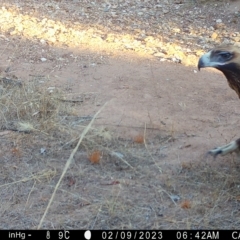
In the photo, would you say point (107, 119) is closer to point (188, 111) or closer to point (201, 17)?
point (188, 111)

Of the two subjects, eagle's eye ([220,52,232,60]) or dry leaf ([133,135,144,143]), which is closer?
eagle's eye ([220,52,232,60])

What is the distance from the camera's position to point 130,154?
4.41 meters

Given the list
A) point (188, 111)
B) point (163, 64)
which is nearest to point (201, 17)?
point (163, 64)

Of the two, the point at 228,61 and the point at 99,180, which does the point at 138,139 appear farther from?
the point at 228,61

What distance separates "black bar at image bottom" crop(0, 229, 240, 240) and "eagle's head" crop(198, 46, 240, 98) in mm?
1087

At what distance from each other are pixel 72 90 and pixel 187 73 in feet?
4.45

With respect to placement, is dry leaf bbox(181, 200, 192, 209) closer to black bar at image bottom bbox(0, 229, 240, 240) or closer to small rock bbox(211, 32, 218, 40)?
black bar at image bottom bbox(0, 229, 240, 240)

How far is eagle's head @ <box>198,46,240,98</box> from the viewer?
151 inches

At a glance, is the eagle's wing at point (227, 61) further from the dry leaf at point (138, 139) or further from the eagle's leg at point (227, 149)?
the dry leaf at point (138, 139)

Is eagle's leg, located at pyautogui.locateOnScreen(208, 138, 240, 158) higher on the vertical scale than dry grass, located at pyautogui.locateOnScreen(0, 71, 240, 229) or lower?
higher

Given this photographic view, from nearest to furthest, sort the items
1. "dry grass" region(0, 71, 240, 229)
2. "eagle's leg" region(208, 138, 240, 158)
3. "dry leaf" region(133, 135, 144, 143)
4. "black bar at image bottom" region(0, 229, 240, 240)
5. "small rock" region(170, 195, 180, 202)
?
"black bar at image bottom" region(0, 229, 240, 240) < "dry grass" region(0, 71, 240, 229) < "small rock" region(170, 195, 180, 202) < "eagle's leg" region(208, 138, 240, 158) < "dry leaf" region(133, 135, 144, 143)

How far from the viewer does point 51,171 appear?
4109 mm

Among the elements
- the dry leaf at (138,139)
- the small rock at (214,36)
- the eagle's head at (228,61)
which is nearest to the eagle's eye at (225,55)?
the eagle's head at (228,61)

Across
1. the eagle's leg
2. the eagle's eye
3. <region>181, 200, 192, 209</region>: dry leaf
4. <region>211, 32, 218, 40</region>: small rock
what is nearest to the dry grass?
<region>181, 200, 192, 209</region>: dry leaf
